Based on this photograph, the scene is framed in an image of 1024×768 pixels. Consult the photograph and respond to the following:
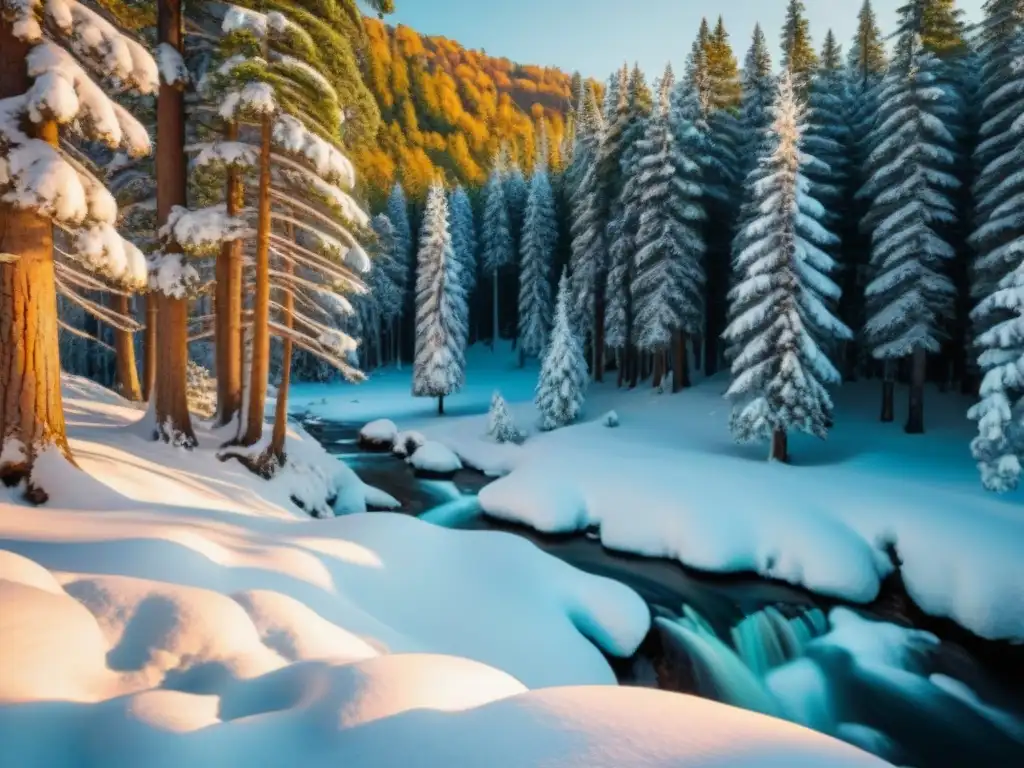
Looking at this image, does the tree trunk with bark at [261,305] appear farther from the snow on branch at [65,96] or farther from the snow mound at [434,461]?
the snow mound at [434,461]

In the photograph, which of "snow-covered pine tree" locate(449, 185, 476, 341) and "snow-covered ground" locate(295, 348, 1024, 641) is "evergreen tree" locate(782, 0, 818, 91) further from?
"snow-covered pine tree" locate(449, 185, 476, 341)

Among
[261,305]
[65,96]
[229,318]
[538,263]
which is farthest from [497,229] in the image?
[65,96]

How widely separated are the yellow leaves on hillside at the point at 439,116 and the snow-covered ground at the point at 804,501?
78189 mm

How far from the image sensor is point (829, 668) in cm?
1088

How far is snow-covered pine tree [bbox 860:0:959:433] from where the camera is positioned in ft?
69.9

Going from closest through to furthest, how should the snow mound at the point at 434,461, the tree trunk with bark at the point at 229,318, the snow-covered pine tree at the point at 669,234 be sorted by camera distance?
1. the tree trunk with bark at the point at 229,318
2. the snow mound at the point at 434,461
3. the snow-covered pine tree at the point at 669,234

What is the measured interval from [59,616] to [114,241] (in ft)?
17.7

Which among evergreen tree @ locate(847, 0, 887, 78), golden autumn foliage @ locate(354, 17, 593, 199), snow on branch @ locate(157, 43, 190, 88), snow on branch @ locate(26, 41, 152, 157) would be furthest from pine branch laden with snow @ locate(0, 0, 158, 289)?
golden autumn foliage @ locate(354, 17, 593, 199)

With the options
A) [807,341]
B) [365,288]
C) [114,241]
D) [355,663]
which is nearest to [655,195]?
[807,341]

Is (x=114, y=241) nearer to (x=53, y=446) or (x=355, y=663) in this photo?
(x=53, y=446)

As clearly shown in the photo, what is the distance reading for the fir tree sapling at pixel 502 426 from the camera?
2742 cm

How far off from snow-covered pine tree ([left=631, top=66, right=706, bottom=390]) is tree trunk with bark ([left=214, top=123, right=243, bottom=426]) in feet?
63.9

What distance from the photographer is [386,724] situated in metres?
3.17

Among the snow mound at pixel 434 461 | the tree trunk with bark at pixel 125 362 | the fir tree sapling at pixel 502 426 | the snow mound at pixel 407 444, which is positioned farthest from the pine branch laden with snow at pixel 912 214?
the tree trunk with bark at pixel 125 362
